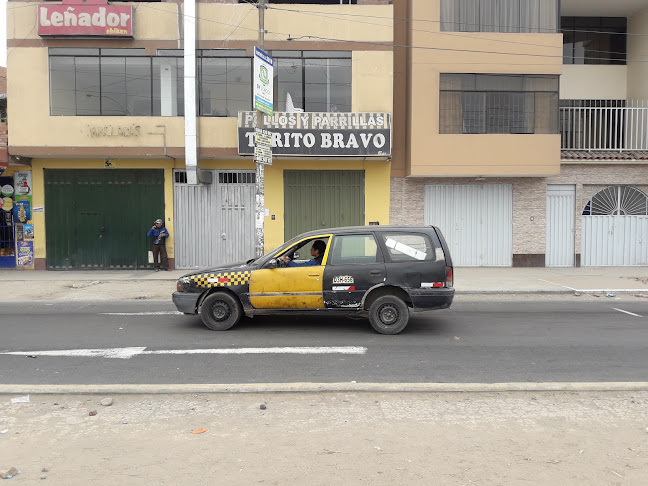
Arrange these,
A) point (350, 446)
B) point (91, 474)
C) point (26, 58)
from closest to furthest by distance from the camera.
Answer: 1. point (91, 474)
2. point (350, 446)
3. point (26, 58)

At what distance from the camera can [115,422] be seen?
452 cm

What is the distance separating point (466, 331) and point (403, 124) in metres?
10.4

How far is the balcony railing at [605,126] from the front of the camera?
60.6 feet

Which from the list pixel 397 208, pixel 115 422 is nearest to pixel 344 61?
pixel 397 208

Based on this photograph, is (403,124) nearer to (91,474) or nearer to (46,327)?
(46,327)

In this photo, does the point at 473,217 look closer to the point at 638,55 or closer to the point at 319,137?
the point at 319,137

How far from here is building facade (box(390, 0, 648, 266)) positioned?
16.7 m

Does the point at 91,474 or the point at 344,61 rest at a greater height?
the point at 344,61

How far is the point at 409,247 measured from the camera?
818 centimetres

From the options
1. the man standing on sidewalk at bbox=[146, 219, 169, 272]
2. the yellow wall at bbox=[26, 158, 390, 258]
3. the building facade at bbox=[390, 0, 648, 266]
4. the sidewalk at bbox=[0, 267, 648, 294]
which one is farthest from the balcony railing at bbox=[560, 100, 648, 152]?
the man standing on sidewalk at bbox=[146, 219, 169, 272]

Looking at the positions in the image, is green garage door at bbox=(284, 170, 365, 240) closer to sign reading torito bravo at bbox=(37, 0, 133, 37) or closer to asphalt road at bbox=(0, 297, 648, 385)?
sign reading torito bravo at bbox=(37, 0, 133, 37)

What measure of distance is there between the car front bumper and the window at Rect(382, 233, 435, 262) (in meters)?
3.07

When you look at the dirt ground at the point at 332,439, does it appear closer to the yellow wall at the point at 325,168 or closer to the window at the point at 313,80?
the yellow wall at the point at 325,168

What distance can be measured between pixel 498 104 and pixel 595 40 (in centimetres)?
585
